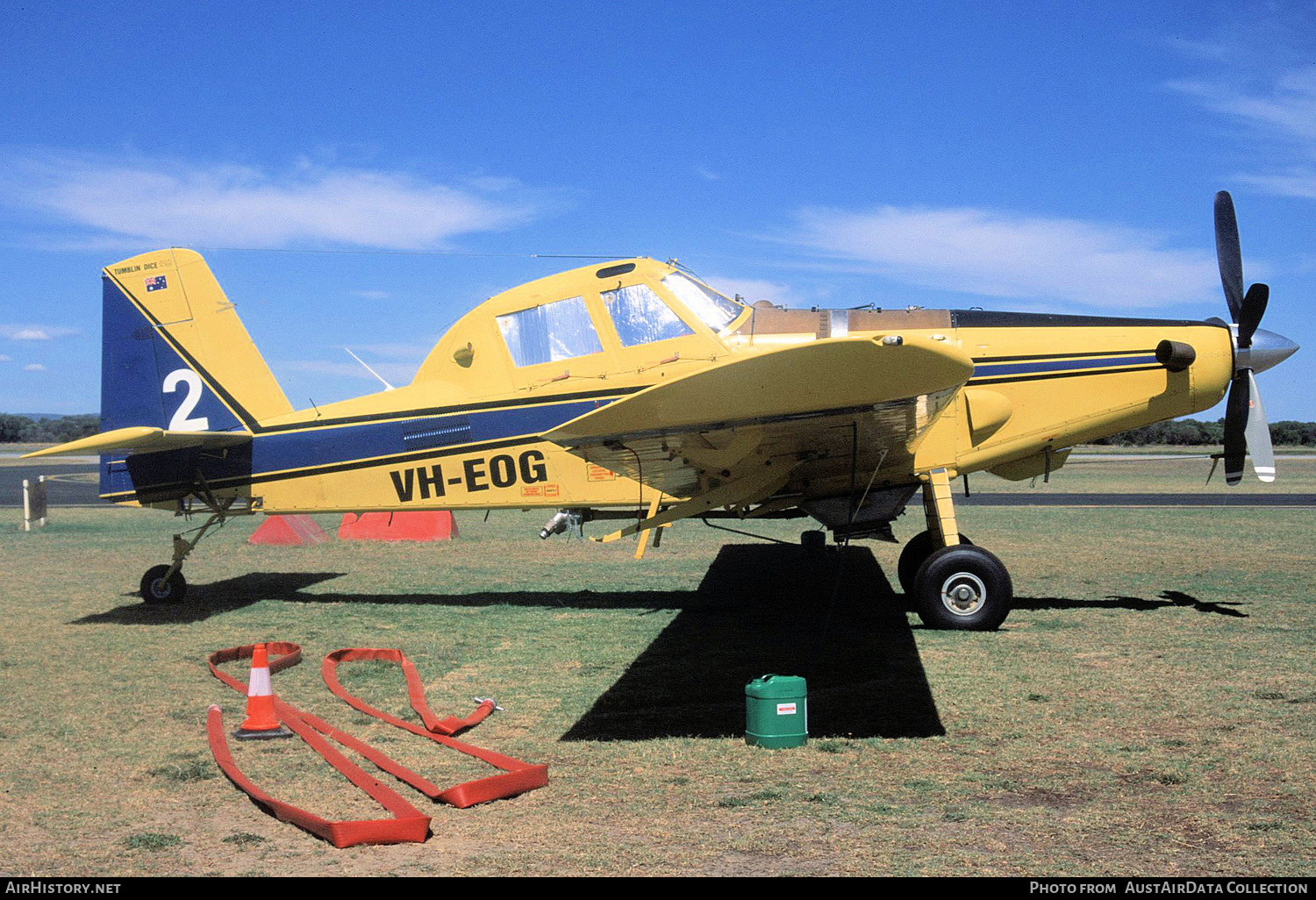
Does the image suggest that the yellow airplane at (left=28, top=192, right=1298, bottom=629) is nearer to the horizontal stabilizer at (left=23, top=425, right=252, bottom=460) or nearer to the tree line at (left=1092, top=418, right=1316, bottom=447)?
the horizontal stabilizer at (left=23, top=425, right=252, bottom=460)

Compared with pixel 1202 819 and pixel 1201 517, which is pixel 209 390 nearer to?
pixel 1202 819

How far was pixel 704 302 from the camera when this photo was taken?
9000 mm

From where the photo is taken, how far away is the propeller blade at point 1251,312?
356 inches

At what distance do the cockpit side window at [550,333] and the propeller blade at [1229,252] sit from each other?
20.3 feet

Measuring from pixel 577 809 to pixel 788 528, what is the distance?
15.8 m

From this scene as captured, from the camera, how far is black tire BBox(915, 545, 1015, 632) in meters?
8.82

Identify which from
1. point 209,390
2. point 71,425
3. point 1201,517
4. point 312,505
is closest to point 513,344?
point 312,505

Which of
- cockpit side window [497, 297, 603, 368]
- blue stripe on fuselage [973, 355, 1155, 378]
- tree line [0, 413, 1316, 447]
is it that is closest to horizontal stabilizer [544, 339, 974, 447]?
cockpit side window [497, 297, 603, 368]

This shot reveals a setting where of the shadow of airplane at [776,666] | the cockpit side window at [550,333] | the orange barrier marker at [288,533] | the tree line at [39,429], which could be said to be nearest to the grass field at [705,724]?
the shadow of airplane at [776,666]

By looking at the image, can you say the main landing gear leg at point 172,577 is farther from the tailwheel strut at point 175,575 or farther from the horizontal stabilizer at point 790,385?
the horizontal stabilizer at point 790,385

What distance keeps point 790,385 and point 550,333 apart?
4.99 metres

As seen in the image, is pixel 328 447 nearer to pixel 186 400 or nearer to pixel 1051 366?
pixel 186 400

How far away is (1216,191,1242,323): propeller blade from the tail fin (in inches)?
395

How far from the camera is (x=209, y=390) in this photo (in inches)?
445
